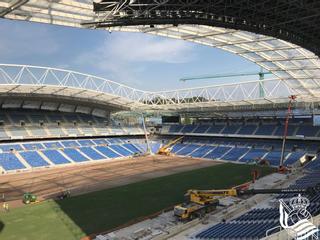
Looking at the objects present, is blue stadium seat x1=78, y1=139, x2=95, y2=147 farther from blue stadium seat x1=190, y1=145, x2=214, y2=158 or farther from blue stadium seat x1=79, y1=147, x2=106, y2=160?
blue stadium seat x1=190, y1=145, x2=214, y2=158

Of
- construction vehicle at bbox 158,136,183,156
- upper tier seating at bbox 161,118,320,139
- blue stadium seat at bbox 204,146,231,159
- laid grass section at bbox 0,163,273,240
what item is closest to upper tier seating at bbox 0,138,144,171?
construction vehicle at bbox 158,136,183,156

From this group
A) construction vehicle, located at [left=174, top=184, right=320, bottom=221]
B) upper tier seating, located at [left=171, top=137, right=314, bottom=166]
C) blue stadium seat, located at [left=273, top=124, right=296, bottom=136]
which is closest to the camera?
construction vehicle, located at [left=174, top=184, right=320, bottom=221]

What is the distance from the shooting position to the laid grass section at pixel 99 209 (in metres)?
26.9

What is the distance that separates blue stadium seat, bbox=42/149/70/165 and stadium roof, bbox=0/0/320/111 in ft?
52.5

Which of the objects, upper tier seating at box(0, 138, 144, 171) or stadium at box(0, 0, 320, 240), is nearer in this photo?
stadium at box(0, 0, 320, 240)

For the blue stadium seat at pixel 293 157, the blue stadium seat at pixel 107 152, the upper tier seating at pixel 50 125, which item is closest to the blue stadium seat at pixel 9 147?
the upper tier seating at pixel 50 125

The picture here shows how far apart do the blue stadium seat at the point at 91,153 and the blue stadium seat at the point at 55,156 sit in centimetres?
563

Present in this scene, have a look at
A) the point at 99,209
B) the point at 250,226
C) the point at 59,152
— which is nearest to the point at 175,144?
the point at 59,152

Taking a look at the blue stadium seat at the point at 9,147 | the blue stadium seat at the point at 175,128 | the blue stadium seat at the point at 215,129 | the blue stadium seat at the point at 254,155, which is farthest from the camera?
the blue stadium seat at the point at 175,128

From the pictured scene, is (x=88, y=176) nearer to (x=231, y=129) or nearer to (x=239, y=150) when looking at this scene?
(x=239, y=150)

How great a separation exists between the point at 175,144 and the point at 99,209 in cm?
5255

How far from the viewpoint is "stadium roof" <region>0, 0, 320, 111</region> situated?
23.8m

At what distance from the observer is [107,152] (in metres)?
72.2

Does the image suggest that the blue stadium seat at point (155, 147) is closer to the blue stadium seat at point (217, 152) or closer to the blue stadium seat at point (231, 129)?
the blue stadium seat at point (217, 152)
